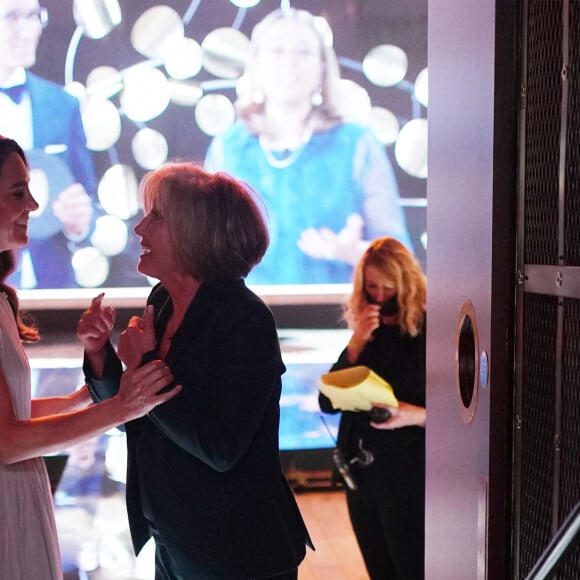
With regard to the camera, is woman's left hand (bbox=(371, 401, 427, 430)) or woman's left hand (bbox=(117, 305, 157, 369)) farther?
woman's left hand (bbox=(371, 401, 427, 430))

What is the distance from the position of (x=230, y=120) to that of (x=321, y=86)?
1.55 feet

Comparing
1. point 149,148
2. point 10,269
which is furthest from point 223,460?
point 149,148

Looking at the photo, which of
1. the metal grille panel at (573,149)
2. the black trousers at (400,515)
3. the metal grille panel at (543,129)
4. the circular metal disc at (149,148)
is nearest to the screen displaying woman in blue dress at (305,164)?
the circular metal disc at (149,148)

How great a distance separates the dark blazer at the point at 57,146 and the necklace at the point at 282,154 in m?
0.83

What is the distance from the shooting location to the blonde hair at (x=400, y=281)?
11.1 ft

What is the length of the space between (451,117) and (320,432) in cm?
286

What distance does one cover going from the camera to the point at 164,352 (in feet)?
6.27

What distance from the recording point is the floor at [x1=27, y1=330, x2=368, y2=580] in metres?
4.16

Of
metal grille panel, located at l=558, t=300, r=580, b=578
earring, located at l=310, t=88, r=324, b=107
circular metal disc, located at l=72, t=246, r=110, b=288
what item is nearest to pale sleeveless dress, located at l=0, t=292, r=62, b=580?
metal grille panel, located at l=558, t=300, r=580, b=578

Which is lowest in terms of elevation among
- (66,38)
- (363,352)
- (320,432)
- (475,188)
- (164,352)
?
(320,432)

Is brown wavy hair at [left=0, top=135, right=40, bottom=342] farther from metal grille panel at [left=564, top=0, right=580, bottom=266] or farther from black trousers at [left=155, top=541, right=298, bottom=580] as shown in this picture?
metal grille panel at [left=564, top=0, right=580, bottom=266]

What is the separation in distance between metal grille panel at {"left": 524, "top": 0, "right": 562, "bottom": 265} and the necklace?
295 cm

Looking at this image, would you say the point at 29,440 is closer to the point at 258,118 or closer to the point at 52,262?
the point at 52,262

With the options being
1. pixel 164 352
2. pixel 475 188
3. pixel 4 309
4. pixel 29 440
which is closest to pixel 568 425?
pixel 475 188
